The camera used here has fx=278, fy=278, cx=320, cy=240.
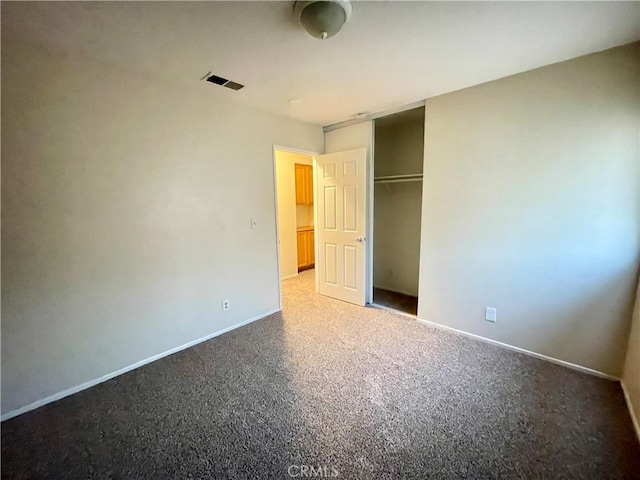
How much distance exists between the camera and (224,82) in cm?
237

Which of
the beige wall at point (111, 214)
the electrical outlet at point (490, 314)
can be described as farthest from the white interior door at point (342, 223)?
the electrical outlet at point (490, 314)

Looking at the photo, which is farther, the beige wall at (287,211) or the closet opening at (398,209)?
the beige wall at (287,211)

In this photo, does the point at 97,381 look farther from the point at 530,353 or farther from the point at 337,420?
the point at 530,353

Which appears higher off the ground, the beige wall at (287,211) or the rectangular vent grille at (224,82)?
the rectangular vent grille at (224,82)

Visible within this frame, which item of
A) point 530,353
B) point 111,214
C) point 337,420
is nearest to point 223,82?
point 111,214

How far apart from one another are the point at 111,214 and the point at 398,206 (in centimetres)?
339

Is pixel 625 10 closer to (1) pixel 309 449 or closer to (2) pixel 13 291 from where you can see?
(1) pixel 309 449

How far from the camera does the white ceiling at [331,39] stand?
1500mm

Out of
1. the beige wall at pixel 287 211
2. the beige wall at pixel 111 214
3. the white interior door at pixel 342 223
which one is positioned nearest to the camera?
the beige wall at pixel 111 214

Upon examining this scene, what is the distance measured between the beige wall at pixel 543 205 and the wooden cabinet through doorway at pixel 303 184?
285 cm

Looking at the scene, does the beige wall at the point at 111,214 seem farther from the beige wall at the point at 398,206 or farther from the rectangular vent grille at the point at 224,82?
the beige wall at the point at 398,206

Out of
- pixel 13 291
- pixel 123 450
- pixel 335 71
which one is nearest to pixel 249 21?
pixel 335 71

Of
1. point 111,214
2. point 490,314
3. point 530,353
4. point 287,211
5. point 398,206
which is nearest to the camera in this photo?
point 111,214

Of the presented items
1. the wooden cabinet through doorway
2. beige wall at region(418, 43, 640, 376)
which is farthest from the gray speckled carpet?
the wooden cabinet through doorway
